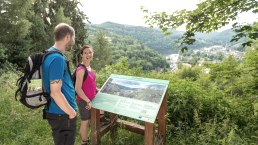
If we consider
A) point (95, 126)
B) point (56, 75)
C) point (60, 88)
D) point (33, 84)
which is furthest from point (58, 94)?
point (95, 126)

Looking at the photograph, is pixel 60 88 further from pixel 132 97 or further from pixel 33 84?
pixel 132 97

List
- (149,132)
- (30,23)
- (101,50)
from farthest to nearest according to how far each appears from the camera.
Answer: (101,50)
(30,23)
(149,132)

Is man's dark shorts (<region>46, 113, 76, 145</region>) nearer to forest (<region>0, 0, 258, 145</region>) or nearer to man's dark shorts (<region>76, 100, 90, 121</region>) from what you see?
man's dark shorts (<region>76, 100, 90, 121</region>)

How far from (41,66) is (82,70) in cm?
111

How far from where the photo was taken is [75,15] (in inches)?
1532

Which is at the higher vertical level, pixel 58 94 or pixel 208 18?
pixel 208 18

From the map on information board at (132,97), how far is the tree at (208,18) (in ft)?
4.36

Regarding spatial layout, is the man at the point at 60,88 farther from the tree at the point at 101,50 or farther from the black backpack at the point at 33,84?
the tree at the point at 101,50

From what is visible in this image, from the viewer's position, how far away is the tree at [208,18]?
204 inches

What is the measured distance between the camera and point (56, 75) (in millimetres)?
2959

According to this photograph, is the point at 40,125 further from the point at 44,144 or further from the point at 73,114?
the point at 73,114

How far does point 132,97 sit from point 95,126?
0.99 metres

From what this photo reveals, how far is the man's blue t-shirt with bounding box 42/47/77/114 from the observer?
2955 mm

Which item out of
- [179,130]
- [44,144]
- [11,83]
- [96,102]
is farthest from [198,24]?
[11,83]
